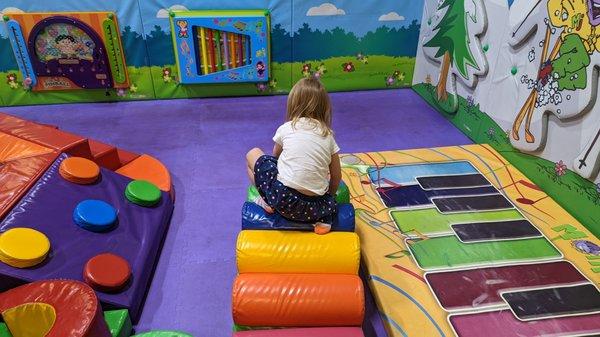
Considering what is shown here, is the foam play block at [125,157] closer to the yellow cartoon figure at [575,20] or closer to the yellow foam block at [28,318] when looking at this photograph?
the yellow foam block at [28,318]

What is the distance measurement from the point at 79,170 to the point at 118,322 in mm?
1121

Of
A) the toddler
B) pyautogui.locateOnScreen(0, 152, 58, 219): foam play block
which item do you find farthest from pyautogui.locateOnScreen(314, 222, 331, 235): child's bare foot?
pyautogui.locateOnScreen(0, 152, 58, 219): foam play block

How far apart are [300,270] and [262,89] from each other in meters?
3.43

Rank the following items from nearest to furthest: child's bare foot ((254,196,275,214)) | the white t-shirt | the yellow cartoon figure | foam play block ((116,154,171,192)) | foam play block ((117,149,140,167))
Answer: the white t-shirt
child's bare foot ((254,196,275,214))
the yellow cartoon figure
foam play block ((116,154,171,192))
foam play block ((117,149,140,167))

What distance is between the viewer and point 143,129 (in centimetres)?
454

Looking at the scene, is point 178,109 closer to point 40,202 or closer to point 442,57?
point 40,202

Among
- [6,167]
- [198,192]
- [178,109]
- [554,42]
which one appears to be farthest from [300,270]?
[178,109]

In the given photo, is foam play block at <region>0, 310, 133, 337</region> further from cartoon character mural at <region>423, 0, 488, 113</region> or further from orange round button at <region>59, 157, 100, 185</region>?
cartoon character mural at <region>423, 0, 488, 113</region>

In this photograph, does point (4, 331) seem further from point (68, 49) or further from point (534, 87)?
point (534, 87)

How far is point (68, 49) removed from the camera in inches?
185

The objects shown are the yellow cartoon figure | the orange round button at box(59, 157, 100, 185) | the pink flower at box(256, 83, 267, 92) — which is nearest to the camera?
the orange round button at box(59, 157, 100, 185)

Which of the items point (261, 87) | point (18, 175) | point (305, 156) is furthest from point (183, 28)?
point (305, 156)

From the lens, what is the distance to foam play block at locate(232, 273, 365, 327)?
209cm

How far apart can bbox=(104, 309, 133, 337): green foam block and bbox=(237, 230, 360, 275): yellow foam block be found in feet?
2.13
